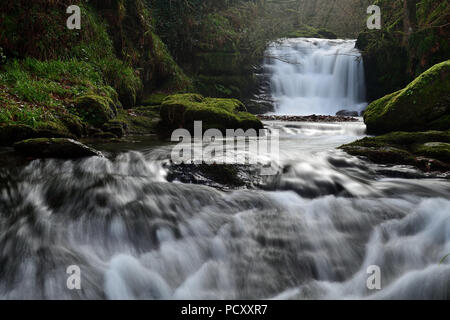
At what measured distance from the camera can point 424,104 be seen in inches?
244

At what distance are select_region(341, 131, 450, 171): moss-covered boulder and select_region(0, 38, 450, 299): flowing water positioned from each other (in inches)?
14.5

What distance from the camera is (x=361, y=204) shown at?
358cm

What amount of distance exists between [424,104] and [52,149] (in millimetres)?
6765

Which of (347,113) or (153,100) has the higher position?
(153,100)

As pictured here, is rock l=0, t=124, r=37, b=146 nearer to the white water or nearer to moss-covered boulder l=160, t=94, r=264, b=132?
the white water

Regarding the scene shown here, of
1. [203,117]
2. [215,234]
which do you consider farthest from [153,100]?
[215,234]

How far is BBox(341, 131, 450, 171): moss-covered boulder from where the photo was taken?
4531mm

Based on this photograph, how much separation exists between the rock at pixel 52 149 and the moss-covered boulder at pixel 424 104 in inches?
241

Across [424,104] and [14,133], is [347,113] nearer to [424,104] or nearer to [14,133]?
[424,104]

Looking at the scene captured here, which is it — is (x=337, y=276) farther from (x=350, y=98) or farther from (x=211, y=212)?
(x=350, y=98)

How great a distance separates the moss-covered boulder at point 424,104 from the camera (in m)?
6.07
